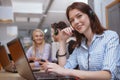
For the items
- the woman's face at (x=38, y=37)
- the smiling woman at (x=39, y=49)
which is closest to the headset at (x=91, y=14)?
the smiling woman at (x=39, y=49)

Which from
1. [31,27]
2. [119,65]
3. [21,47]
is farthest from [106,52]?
[31,27]

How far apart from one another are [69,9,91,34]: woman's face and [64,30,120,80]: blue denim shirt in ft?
0.29

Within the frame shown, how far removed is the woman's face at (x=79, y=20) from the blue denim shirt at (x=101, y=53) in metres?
0.09

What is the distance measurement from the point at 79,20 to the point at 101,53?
9.7 inches

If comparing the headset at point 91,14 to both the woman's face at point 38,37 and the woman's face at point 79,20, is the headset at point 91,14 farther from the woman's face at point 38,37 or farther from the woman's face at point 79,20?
the woman's face at point 38,37

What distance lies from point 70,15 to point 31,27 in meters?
9.78

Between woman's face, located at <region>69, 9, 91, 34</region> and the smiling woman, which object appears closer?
woman's face, located at <region>69, 9, 91, 34</region>

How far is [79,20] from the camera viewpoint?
1.33m

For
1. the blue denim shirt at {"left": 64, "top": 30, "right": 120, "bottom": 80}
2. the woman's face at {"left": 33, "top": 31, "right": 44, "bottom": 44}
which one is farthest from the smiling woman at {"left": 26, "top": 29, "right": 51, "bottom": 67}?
the blue denim shirt at {"left": 64, "top": 30, "right": 120, "bottom": 80}

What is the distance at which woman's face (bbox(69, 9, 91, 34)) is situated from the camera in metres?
1.32

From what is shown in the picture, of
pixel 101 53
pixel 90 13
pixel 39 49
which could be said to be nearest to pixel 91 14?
pixel 90 13

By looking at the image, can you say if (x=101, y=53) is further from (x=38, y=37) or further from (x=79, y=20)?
(x=38, y=37)

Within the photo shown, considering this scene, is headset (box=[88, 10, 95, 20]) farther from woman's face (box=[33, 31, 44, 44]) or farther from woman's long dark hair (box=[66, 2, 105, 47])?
woman's face (box=[33, 31, 44, 44])

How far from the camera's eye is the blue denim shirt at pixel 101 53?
1186 millimetres
